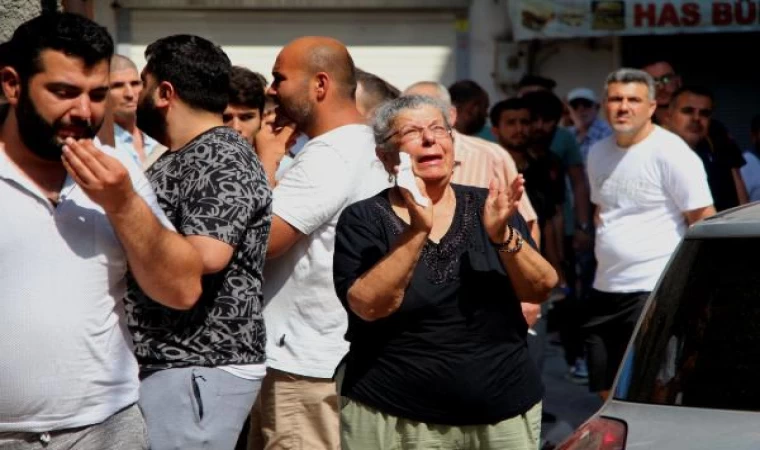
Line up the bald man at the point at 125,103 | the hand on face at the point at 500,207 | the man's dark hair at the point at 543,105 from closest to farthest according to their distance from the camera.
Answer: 1. the hand on face at the point at 500,207
2. the bald man at the point at 125,103
3. the man's dark hair at the point at 543,105

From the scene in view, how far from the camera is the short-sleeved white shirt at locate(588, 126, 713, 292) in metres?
7.08

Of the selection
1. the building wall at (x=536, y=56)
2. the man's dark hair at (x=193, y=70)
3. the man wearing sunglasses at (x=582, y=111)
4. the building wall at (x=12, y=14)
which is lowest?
the man wearing sunglasses at (x=582, y=111)

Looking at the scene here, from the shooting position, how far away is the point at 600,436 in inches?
140

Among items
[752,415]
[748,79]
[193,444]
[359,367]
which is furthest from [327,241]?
[748,79]

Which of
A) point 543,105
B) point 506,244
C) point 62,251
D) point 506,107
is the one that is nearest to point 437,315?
point 506,244

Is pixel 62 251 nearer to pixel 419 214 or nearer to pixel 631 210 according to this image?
pixel 419 214

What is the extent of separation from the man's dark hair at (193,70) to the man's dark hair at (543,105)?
5.25 metres

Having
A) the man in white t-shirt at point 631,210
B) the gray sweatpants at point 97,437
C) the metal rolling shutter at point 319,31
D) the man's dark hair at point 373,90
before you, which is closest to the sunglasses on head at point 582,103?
the metal rolling shutter at point 319,31

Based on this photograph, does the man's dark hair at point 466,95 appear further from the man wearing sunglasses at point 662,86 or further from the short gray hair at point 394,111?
the short gray hair at point 394,111

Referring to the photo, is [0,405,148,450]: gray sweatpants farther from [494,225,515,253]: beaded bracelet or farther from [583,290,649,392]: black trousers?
[583,290,649,392]: black trousers

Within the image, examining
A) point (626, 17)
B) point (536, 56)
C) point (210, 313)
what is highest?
point (210, 313)

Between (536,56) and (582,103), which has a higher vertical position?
(536,56)

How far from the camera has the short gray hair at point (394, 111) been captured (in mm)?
4406

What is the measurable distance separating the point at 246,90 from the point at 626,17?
8830mm
